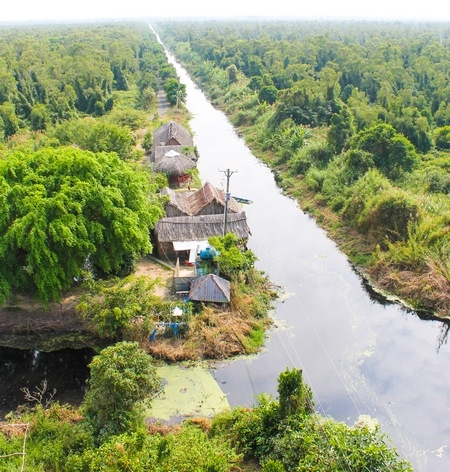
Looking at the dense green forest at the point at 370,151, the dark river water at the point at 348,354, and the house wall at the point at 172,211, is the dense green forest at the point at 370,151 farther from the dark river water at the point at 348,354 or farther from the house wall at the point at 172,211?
the house wall at the point at 172,211

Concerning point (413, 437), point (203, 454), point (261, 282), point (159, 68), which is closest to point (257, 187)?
point (261, 282)

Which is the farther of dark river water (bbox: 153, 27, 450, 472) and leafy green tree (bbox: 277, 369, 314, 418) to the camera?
dark river water (bbox: 153, 27, 450, 472)

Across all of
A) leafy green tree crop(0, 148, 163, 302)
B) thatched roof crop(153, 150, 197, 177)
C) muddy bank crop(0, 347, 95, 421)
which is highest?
leafy green tree crop(0, 148, 163, 302)

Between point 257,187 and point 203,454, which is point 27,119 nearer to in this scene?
point 257,187

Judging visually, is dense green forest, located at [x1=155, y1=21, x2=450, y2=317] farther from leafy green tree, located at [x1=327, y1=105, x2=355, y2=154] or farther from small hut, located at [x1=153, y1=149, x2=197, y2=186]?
small hut, located at [x1=153, y1=149, x2=197, y2=186]

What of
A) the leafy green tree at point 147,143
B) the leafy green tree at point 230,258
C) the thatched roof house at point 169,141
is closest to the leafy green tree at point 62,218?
the leafy green tree at point 230,258

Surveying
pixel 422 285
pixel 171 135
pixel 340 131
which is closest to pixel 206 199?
pixel 422 285

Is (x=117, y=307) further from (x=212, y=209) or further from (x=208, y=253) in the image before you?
(x=212, y=209)

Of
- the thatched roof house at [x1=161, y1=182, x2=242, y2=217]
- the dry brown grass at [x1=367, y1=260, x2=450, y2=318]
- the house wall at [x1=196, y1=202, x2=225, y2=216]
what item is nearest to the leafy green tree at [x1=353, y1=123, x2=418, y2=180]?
the dry brown grass at [x1=367, y1=260, x2=450, y2=318]
